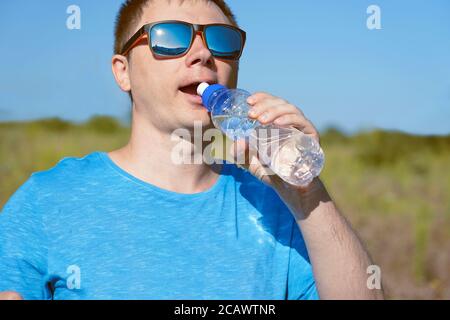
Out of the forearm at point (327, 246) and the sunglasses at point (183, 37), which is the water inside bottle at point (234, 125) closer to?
the sunglasses at point (183, 37)

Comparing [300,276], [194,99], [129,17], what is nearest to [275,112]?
[194,99]

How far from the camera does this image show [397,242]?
7.16 meters

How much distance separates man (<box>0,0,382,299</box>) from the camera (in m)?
2.27

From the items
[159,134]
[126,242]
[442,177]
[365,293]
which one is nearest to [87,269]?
[126,242]

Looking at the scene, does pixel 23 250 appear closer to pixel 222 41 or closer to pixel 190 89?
pixel 190 89

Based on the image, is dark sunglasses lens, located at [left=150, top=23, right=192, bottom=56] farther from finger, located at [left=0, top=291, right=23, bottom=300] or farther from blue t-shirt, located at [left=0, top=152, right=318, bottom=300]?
finger, located at [left=0, top=291, right=23, bottom=300]

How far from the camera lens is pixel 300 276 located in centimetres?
247

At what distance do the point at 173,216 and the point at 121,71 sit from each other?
0.73m

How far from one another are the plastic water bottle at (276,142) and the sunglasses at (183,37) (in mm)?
179

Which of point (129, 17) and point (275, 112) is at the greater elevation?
point (129, 17)

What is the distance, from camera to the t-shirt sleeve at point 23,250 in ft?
7.27

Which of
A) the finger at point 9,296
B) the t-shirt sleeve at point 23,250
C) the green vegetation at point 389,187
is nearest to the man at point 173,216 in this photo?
the t-shirt sleeve at point 23,250

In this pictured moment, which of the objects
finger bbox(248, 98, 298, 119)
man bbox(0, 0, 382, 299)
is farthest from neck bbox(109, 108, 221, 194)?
finger bbox(248, 98, 298, 119)
